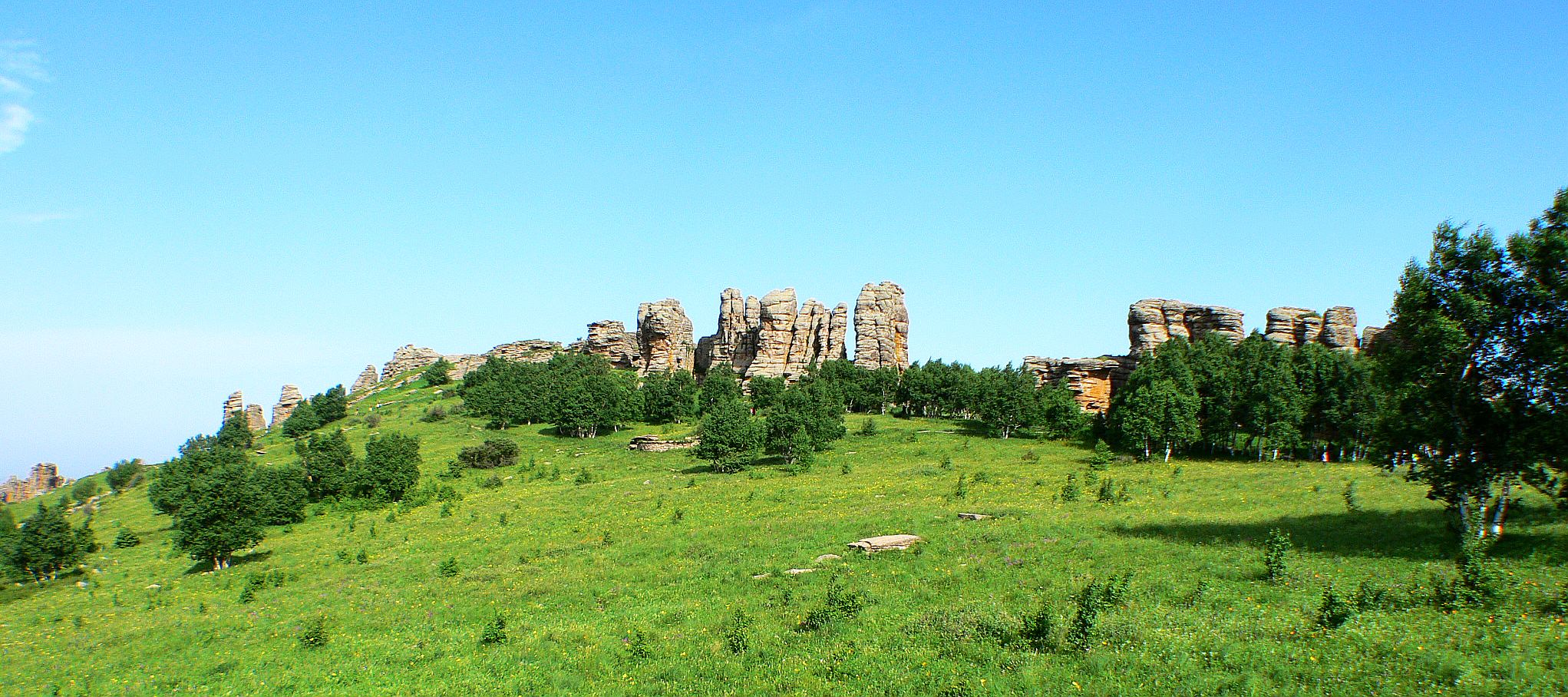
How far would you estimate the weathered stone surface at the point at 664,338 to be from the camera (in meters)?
128

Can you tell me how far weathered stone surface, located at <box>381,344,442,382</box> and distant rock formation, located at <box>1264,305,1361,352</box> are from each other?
16389 centimetres

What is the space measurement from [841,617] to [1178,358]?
59.2 metres

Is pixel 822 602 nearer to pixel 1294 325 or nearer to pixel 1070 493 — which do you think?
pixel 1070 493

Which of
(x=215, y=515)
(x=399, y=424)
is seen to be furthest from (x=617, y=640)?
(x=399, y=424)

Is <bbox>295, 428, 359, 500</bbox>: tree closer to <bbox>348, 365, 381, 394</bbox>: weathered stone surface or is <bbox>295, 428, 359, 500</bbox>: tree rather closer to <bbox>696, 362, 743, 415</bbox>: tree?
<bbox>696, 362, 743, 415</bbox>: tree

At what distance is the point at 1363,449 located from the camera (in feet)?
192

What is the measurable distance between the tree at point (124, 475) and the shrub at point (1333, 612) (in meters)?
114

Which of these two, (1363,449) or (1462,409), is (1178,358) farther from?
(1462,409)

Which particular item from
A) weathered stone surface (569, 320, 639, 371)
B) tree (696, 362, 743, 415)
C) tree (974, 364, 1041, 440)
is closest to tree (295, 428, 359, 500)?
tree (696, 362, 743, 415)

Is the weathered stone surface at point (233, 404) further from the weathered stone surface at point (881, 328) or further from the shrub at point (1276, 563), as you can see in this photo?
the shrub at point (1276, 563)

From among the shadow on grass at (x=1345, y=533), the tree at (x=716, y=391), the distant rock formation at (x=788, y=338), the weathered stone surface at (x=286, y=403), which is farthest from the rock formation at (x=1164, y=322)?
the weathered stone surface at (x=286, y=403)

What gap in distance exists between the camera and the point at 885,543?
2742 centimetres

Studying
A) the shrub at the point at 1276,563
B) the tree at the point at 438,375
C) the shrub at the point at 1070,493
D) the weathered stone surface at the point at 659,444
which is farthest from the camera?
the tree at the point at 438,375

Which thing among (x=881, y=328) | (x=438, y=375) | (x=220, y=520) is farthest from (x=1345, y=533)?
(x=438, y=375)
